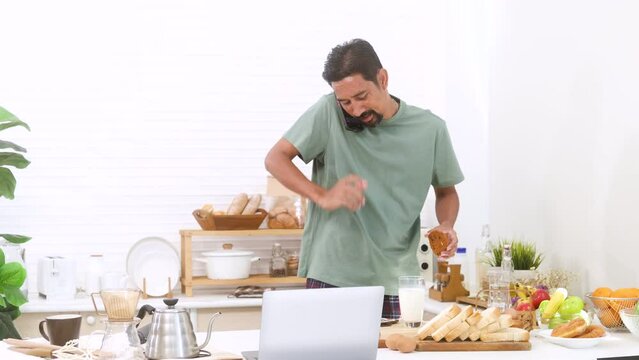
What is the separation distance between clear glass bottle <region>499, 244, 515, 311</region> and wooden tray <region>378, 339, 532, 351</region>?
16.5 inches

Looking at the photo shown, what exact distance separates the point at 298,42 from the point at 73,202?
1674 mm

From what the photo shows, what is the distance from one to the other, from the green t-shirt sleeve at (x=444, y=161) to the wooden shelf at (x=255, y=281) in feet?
6.65

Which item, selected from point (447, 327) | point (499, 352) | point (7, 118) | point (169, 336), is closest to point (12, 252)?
point (7, 118)

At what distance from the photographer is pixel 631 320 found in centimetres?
292

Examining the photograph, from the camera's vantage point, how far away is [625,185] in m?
3.66

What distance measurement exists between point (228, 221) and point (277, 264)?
0.40 meters

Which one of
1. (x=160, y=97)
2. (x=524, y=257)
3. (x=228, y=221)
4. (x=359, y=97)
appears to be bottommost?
(x=524, y=257)

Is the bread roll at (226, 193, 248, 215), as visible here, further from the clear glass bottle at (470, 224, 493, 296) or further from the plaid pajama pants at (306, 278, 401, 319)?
the plaid pajama pants at (306, 278, 401, 319)

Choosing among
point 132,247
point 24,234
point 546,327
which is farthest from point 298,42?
point 546,327

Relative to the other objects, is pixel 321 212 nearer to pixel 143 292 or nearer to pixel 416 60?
pixel 143 292

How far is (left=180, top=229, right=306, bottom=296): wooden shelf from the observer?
17.1ft

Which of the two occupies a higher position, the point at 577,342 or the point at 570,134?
the point at 570,134

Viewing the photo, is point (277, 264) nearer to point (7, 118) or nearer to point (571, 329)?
point (7, 118)

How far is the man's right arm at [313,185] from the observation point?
2.96 m
